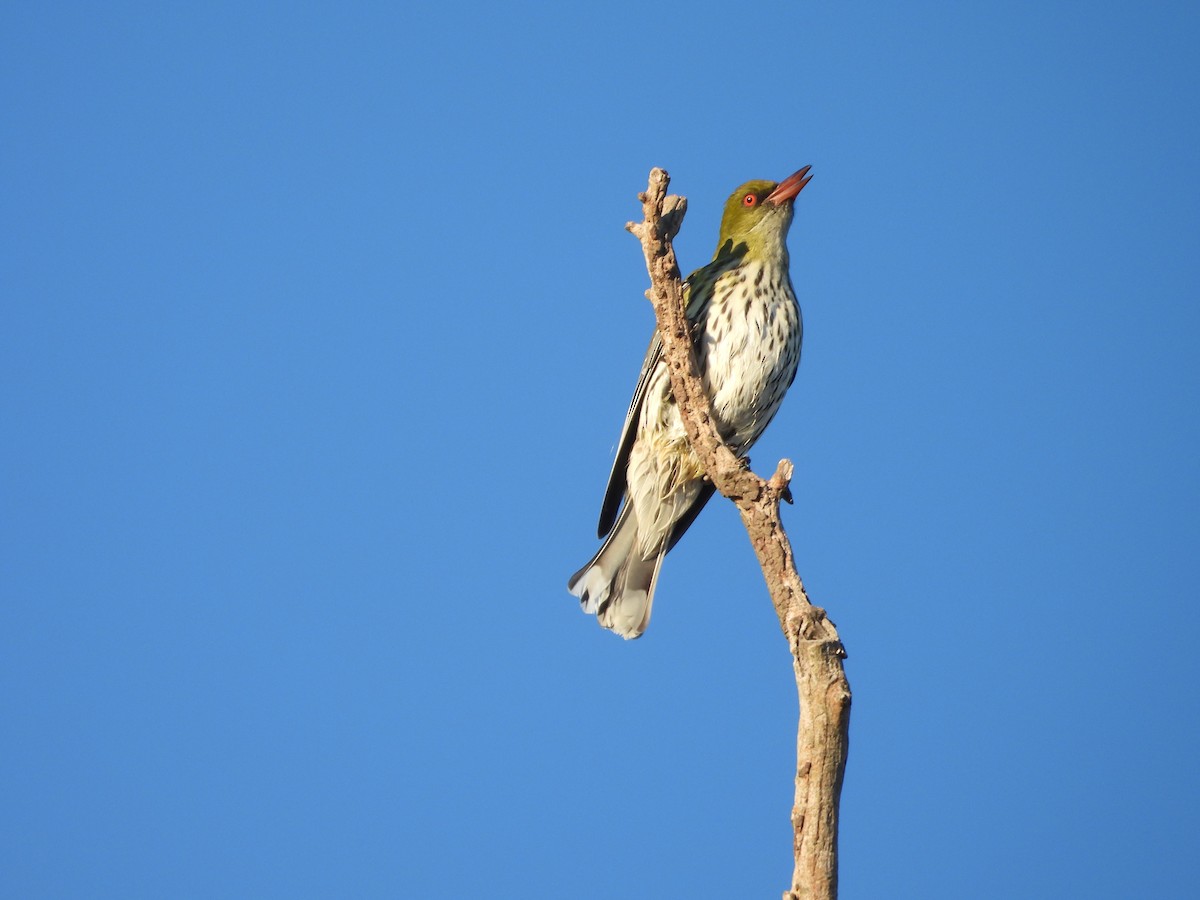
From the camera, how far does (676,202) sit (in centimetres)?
445

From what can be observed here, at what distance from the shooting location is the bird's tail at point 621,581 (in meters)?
5.59

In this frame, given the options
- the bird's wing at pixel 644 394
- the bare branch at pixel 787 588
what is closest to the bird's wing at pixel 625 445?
the bird's wing at pixel 644 394

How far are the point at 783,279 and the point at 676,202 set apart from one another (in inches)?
47.8

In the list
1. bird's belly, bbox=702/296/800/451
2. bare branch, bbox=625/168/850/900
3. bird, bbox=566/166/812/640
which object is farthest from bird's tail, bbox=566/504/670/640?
bare branch, bbox=625/168/850/900

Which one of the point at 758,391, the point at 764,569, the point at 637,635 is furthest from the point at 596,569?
the point at 764,569

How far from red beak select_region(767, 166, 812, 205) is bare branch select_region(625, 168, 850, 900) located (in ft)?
4.26

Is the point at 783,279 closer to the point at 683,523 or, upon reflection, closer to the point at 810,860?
the point at 683,523

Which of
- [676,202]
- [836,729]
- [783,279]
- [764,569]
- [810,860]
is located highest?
[783,279]

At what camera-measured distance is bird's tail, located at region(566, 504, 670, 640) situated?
5.59 metres

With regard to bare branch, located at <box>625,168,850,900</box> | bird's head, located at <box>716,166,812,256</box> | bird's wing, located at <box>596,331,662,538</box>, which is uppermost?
bird's head, located at <box>716,166,812,256</box>

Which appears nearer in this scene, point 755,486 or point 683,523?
point 755,486

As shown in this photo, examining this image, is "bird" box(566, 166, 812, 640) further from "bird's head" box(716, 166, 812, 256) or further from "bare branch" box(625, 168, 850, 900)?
"bare branch" box(625, 168, 850, 900)

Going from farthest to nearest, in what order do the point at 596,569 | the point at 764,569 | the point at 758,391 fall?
the point at 596,569
the point at 758,391
the point at 764,569

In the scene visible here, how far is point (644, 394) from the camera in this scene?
18.0 ft
